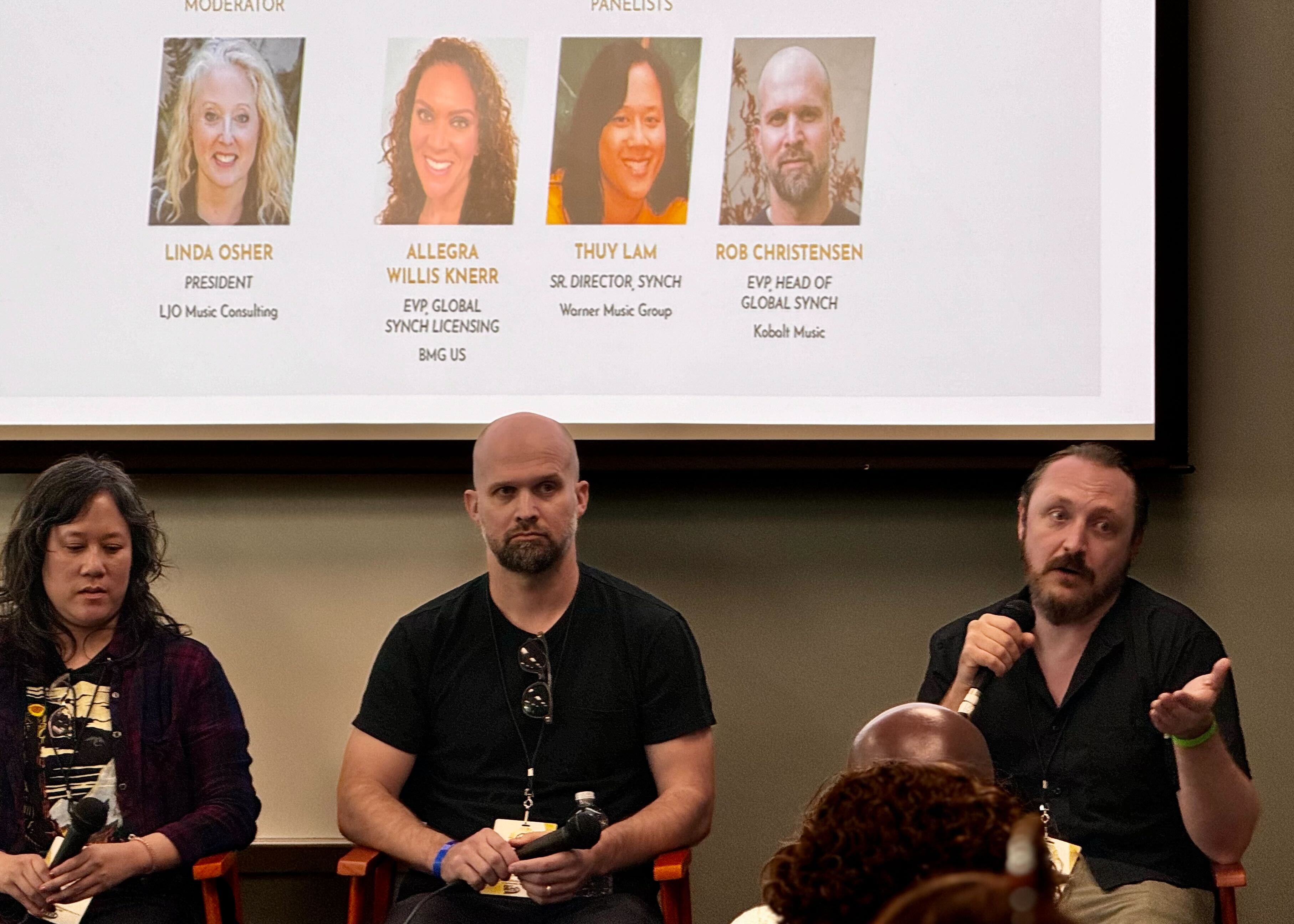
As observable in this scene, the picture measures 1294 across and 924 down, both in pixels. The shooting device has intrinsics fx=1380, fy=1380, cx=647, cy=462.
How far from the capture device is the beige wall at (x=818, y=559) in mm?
3105

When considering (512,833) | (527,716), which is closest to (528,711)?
(527,716)

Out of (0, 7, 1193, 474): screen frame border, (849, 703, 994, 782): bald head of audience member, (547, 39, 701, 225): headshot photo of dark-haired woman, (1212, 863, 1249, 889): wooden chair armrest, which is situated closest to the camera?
(849, 703, 994, 782): bald head of audience member

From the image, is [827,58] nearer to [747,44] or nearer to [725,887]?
[747,44]

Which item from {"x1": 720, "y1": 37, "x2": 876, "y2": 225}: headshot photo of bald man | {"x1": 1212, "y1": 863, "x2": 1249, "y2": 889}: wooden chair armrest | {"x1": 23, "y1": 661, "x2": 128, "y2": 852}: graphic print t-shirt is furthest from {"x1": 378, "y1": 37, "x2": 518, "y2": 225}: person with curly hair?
→ {"x1": 1212, "y1": 863, "x2": 1249, "y2": 889}: wooden chair armrest

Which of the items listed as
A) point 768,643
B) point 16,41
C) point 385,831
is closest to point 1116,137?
point 768,643

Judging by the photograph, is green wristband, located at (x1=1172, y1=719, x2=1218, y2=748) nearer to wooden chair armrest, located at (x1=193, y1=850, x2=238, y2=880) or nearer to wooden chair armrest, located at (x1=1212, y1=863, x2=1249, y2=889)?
wooden chair armrest, located at (x1=1212, y1=863, x2=1249, y2=889)

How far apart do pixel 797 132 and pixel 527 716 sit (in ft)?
4.77

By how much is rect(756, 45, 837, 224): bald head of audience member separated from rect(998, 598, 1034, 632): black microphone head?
1002mm

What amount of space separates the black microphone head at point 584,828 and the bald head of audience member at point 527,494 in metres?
0.58

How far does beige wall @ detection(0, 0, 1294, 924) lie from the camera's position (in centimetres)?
311

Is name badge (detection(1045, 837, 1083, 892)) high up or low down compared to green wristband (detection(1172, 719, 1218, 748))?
down

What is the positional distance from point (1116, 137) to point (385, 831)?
2131 mm

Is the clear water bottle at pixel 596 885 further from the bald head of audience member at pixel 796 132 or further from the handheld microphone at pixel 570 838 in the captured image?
the bald head of audience member at pixel 796 132

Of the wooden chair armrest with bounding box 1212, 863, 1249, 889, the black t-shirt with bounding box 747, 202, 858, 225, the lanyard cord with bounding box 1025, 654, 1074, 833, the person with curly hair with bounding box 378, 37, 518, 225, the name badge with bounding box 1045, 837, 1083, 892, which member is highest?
the person with curly hair with bounding box 378, 37, 518, 225
